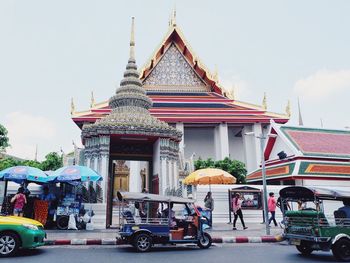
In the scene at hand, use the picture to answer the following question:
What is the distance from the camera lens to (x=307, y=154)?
17.3 meters

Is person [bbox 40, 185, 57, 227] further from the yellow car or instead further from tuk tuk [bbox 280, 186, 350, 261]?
tuk tuk [bbox 280, 186, 350, 261]

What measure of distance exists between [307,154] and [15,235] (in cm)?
1416

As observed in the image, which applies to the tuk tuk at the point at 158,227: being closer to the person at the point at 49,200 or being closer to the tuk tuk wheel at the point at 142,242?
the tuk tuk wheel at the point at 142,242

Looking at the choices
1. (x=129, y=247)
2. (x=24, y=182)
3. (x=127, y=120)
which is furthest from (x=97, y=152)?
(x=129, y=247)

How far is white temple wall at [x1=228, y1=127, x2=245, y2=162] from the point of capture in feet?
105

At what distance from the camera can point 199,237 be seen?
29.0 feet

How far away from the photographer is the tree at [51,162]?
2874 cm

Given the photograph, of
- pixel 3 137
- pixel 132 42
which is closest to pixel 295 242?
pixel 132 42

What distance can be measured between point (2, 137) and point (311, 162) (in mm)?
18610

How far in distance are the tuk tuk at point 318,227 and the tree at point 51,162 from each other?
2373cm

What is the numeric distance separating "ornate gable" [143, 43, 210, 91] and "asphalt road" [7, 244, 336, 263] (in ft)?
84.3

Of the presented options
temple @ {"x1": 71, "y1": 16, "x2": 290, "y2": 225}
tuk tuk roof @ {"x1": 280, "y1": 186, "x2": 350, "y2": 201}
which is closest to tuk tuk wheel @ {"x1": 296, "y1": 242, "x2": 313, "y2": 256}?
tuk tuk roof @ {"x1": 280, "y1": 186, "x2": 350, "y2": 201}

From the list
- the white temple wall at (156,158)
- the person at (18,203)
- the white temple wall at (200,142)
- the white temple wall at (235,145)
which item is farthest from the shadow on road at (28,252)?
the white temple wall at (235,145)

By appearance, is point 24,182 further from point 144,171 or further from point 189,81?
point 189,81
